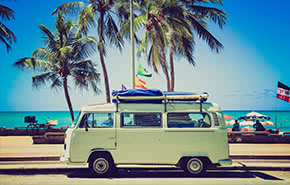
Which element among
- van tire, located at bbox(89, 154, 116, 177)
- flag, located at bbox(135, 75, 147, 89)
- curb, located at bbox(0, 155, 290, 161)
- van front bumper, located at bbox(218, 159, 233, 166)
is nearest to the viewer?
van front bumper, located at bbox(218, 159, 233, 166)

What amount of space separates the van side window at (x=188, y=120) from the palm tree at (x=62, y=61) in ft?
47.4

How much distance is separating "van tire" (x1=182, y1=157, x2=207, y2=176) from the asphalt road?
0.19 m

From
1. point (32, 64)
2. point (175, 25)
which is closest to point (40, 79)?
point (32, 64)

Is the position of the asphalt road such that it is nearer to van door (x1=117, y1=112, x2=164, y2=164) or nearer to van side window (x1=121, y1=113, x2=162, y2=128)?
van door (x1=117, y1=112, x2=164, y2=164)

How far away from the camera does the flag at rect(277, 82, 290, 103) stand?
19.8 metres

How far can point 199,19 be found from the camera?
22.0 m

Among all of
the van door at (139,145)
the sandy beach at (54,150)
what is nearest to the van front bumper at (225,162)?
the van door at (139,145)

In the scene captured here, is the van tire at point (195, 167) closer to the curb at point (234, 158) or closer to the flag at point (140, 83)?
the curb at point (234, 158)

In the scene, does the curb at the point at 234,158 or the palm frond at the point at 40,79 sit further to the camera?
the palm frond at the point at 40,79

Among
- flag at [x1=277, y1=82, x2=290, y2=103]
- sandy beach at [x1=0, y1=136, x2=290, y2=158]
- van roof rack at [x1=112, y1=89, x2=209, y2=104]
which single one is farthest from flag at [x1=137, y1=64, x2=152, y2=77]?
van roof rack at [x1=112, y1=89, x2=209, y2=104]

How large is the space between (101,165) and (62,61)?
15444 mm

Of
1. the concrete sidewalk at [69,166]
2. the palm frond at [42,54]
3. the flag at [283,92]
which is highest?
the palm frond at [42,54]

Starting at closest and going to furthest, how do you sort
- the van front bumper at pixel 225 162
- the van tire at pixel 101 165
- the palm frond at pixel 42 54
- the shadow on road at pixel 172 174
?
the van front bumper at pixel 225 162 < the van tire at pixel 101 165 < the shadow on road at pixel 172 174 < the palm frond at pixel 42 54

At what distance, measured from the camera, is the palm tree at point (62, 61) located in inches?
905
